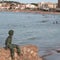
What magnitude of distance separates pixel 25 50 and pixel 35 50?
1.66 feet

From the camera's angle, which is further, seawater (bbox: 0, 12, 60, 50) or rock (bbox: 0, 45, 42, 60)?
seawater (bbox: 0, 12, 60, 50)

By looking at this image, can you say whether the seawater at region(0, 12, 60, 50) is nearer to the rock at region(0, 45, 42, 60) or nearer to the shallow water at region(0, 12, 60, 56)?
the shallow water at region(0, 12, 60, 56)

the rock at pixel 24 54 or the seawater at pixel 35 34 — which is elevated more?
the rock at pixel 24 54

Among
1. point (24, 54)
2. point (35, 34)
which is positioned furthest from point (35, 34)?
point (24, 54)

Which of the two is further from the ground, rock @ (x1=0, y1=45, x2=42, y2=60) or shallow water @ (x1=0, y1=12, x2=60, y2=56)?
rock @ (x1=0, y1=45, x2=42, y2=60)

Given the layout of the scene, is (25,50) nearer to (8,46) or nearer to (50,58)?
(8,46)

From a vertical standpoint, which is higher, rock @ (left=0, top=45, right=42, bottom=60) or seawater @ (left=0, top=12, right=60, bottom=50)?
rock @ (left=0, top=45, right=42, bottom=60)

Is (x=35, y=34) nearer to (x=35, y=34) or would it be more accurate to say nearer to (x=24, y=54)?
(x=35, y=34)

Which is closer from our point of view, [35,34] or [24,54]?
[24,54]

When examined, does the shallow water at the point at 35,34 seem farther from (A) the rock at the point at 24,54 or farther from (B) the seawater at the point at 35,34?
(A) the rock at the point at 24,54

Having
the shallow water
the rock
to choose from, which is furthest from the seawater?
the rock

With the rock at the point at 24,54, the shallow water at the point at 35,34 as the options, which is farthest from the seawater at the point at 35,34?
the rock at the point at 24,54

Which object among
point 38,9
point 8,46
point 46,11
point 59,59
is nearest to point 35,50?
point 8,46

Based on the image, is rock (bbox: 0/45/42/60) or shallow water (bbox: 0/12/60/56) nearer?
rock (bbox: 0/45/42/60)
